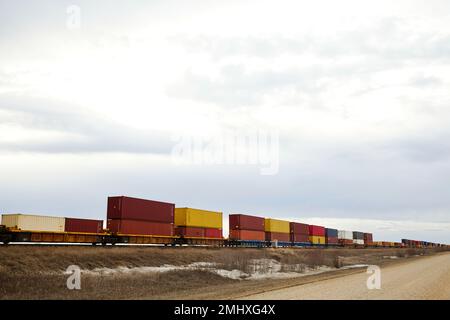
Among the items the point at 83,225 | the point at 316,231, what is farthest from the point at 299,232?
the point at 83,225

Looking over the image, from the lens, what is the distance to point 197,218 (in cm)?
4975

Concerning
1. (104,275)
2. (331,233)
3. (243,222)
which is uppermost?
(243,222)

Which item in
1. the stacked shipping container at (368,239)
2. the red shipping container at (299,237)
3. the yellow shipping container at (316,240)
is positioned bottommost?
the stacked shipping container at (368,239)

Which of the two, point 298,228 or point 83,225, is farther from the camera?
point 298,228

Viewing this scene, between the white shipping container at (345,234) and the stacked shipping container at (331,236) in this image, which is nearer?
the stacked shipping container at (331,236)

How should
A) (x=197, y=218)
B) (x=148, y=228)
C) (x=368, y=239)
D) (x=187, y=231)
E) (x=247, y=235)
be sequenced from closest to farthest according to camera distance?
(x=148, y=228) < (x=187, y=231) < (x=197, y=218) < (x=247, y=235) < (x=368, y=239)

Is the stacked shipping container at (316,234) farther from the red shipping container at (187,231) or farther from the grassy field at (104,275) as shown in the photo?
the grassy field at (104,275)

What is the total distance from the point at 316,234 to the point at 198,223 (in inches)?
1767

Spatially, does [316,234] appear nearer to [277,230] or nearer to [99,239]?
[277,230]

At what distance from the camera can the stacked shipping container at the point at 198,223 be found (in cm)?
4700

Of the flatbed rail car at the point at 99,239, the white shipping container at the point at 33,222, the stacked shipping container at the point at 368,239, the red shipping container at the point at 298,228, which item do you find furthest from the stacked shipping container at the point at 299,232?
the white shipping container at the point at 33,222
